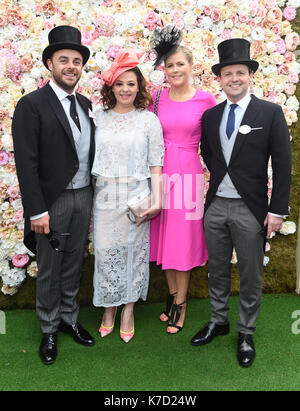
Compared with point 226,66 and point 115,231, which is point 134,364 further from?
point 226,66

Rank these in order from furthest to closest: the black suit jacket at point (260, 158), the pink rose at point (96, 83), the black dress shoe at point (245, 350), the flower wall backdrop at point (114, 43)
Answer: the pink rose at point (96, 83) < the flower wall backdrop at point (114, 43) < the black dress shoe at point (245, 350) < the black suit jacket at point (260, 158)

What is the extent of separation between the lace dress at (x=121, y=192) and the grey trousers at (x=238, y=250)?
0.53m

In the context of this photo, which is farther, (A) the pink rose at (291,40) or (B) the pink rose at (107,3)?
(A) the pink rose at (291,40)

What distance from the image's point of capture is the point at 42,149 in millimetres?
2668

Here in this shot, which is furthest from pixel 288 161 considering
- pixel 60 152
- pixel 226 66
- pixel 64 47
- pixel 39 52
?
pixel 39 52

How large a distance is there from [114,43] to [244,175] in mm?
1735

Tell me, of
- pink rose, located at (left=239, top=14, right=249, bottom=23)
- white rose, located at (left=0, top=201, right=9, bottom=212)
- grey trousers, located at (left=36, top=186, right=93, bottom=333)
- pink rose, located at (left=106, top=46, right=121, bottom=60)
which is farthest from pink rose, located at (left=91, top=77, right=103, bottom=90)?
pink rose, located at (left=239, top=14, right=249, bottom=23)

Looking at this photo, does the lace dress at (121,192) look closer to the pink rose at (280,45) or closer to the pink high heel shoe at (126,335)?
the pink high heel shoe at (126,335)

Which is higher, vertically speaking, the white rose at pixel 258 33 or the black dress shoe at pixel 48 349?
the white rose at pixel 258 33

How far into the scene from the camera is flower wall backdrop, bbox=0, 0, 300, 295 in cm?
332

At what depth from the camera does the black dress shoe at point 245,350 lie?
2.79m

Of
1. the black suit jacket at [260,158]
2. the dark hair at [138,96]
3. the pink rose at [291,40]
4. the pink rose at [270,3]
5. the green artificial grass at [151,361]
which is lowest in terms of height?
the green artificial grass at [151,361]

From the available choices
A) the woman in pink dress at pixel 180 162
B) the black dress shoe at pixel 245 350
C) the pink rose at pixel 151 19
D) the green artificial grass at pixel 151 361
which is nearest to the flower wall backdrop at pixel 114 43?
the pink rose at pixel 151 19

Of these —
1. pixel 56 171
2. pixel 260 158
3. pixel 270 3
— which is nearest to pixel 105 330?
pixel 56 171
